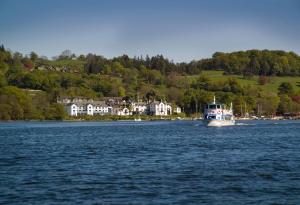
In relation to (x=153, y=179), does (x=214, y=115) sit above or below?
above

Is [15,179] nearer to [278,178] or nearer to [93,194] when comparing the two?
[93,194]

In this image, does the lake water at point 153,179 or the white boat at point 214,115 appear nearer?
the lake water at point 153,179

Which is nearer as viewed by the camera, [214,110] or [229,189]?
[229,189]

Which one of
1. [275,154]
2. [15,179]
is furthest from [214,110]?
[15,179]

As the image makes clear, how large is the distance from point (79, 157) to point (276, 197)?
21046 millimetres

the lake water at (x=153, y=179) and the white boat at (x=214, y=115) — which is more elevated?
the white boat at (x=214, y=115)

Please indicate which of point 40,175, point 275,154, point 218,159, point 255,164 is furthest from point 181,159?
point 40,175

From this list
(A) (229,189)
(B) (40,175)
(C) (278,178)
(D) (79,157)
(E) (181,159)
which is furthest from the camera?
(D) (79,157)

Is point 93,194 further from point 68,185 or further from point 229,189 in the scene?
point 229,189

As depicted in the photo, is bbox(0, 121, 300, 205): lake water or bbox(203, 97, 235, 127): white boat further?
bbox(203, 97, 235, 127): white boat

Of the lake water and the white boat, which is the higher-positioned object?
the white boat

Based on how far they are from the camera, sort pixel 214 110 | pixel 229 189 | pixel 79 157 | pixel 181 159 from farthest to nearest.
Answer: pixel 214 110
pixel 79 157
pixel 181 159
pixel 229 189

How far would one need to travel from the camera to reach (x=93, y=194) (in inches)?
1009

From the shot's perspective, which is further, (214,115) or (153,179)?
(214,115)
